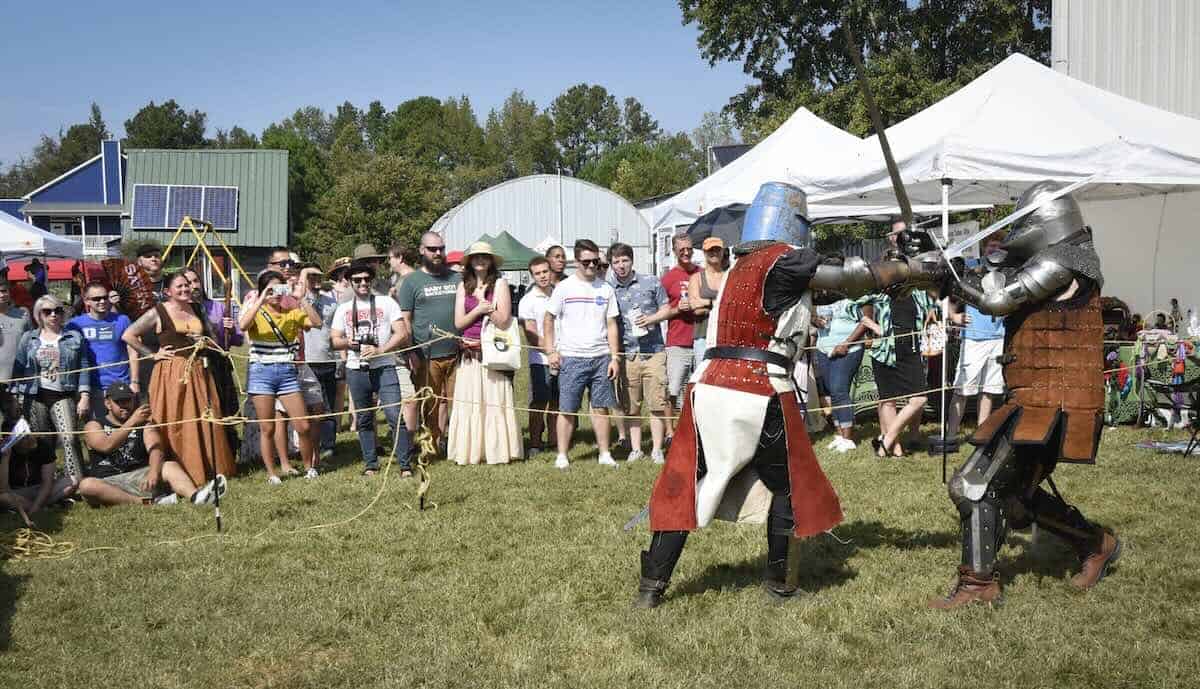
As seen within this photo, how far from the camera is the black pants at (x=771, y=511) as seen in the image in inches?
168

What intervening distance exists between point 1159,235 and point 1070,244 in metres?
8.26

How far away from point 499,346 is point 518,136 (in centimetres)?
6855

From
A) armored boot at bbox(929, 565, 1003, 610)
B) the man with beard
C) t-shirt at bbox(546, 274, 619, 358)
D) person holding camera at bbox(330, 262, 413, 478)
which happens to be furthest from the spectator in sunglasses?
armored boot at bbox(929, 565, 1003, 610)

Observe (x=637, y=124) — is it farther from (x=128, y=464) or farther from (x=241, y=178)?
(x=128, y=464)

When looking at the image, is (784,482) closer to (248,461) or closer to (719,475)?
(719,475)

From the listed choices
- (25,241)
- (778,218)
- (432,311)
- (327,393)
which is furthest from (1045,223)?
(25,241)

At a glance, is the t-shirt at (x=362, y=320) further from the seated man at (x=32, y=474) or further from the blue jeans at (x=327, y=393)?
the seated man at (x=32, y=474)

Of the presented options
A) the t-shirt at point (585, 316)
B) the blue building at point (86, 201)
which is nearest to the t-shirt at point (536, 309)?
the t-shirt at point (585, 316)

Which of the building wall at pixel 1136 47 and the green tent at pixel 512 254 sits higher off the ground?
the building wall at pixel 1136 47

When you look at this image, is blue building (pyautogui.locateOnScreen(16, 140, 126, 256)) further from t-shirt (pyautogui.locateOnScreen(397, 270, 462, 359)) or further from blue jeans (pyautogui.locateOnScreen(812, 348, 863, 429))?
blue jeans (pyautogui.locateOnScreen(812, 348, 863, 429))

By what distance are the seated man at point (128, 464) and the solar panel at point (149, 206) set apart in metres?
32.9

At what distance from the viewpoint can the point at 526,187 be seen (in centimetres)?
3192

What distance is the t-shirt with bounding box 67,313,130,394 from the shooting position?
739 centimetres

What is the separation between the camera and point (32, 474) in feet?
22.7
